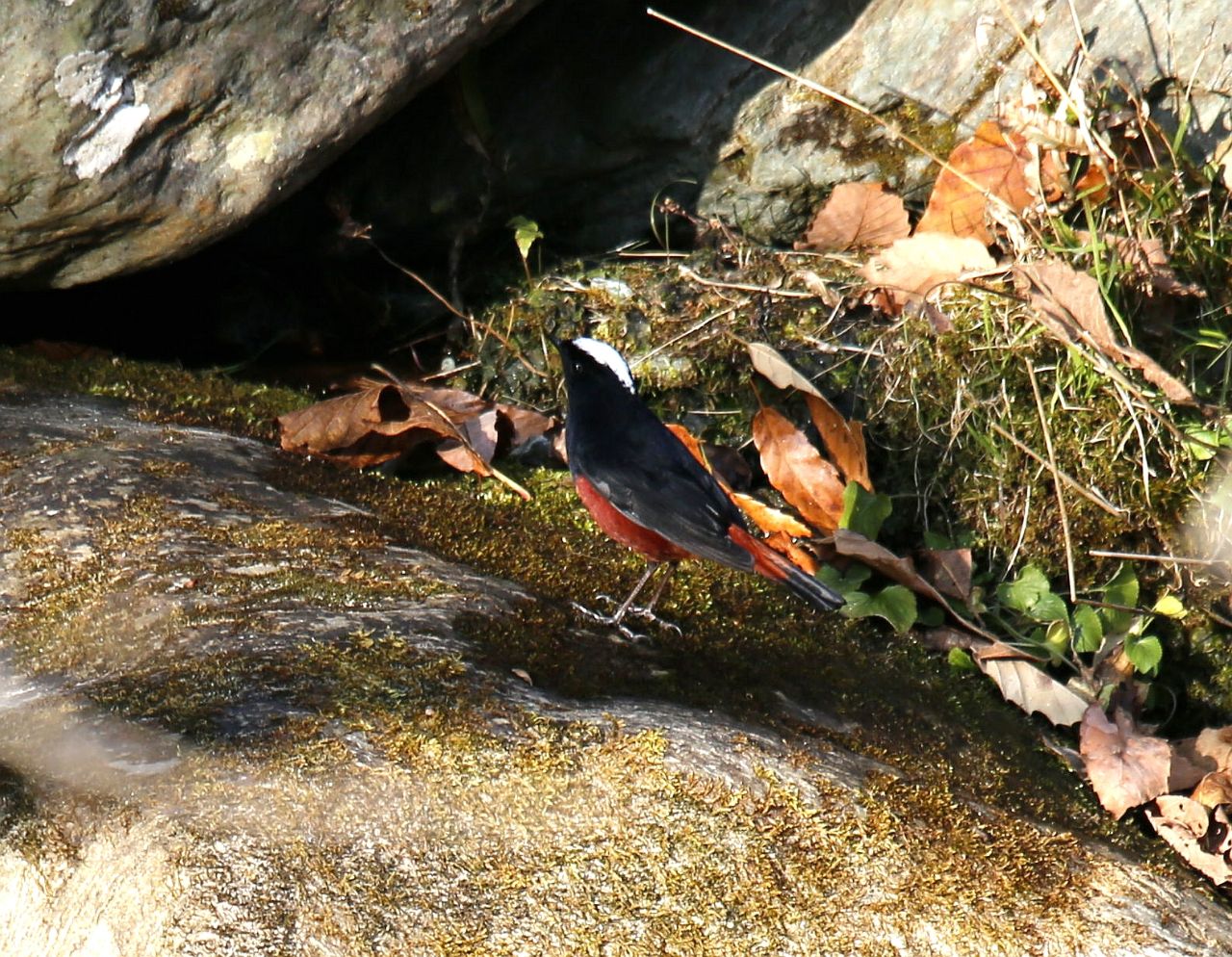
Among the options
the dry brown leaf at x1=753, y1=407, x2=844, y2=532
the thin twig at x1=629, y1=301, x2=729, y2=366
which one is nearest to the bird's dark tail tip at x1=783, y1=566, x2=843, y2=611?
the dry brown leaf at x1=753, y1=407, x2=844, y2=532

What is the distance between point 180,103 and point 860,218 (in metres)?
2.50

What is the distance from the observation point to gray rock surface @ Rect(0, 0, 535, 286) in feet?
12.7

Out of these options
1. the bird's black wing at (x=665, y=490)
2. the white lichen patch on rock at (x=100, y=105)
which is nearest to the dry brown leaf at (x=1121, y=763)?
the bird's black wing at (x=665, y=490)

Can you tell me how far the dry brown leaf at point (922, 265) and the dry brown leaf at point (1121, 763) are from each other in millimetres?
1694

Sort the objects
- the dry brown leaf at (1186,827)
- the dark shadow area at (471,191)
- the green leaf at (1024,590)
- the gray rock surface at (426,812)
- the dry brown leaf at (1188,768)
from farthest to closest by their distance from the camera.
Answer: the dark shadow area at (471,191) → the green leaf at (1024,590) → the dry brown leaf at (1188,768) → the dry brown leaf at (1186,827) → the gray rock surface at (426,812)

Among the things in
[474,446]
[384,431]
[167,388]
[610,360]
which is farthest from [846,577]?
[167,388]

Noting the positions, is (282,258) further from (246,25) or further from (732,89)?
(732,89)

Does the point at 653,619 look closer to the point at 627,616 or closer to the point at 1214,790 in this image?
the point at 627,616

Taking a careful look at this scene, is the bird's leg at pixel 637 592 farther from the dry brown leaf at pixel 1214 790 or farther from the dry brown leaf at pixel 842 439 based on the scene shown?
the dry brown leaf at pixel 1214 790

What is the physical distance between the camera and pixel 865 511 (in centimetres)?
413

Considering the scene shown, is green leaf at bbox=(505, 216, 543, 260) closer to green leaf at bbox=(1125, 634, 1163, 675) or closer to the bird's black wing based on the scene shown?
the bird's black wing

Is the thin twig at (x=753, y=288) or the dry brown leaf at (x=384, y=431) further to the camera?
the thin twig at (x=753, y=288)

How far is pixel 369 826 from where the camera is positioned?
90.5 inches

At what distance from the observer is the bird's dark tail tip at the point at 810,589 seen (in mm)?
3461
